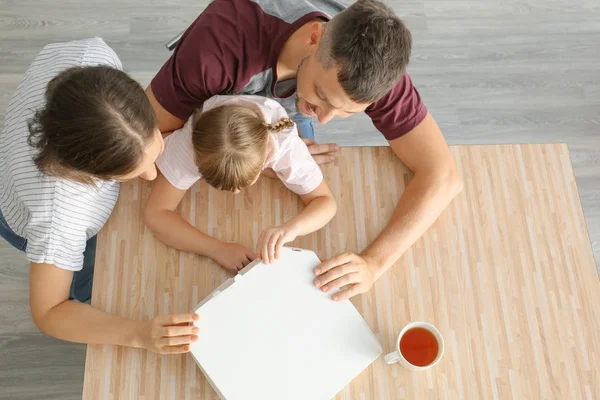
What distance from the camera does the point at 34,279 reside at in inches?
37.9

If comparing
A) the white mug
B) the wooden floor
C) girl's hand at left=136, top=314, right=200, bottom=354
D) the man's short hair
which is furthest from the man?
the wooden floor

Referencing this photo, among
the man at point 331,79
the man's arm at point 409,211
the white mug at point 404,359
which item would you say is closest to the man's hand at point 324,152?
the man at point 331,79

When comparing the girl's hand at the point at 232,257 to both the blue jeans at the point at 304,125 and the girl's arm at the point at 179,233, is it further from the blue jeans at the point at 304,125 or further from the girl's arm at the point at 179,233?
the blue jeans at the point at 304,125

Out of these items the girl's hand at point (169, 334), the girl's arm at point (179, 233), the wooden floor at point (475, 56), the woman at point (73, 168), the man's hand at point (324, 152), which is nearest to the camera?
the woman at point (73, 168)

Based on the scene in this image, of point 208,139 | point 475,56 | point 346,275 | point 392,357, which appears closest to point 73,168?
point 208,139

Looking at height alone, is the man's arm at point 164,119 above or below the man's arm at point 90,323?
above

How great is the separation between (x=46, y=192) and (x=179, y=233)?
8.9 inches

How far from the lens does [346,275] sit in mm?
998

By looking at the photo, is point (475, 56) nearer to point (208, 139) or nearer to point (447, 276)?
point (447, 276)

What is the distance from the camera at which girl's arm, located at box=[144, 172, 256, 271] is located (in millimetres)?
1021

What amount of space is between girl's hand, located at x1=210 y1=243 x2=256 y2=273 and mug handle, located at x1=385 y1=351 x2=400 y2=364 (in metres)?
0.28

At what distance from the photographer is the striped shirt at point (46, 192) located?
928 millimetres

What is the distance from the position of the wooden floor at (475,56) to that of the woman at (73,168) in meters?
0.96

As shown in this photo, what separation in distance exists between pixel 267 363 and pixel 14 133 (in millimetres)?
571
